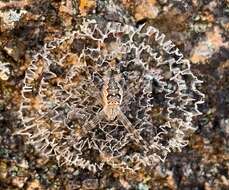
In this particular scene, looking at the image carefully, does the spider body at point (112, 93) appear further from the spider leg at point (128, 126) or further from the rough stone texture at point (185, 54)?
the rough stone texture at point (185, 54)

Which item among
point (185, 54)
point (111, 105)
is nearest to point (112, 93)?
point (111, 105)

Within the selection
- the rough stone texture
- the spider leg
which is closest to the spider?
the spider leg

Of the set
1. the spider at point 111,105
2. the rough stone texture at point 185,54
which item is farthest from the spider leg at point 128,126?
the rough stone texture at point 185,54

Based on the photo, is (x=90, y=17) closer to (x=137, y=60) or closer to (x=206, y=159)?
(x=137, y=60)

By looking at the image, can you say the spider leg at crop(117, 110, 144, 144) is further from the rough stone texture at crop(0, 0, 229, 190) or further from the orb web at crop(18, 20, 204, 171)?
the rough stone texture at crop(0, 0, 229, 190)

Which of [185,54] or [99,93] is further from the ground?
[185,54]

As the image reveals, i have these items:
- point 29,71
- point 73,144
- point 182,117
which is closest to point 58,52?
point 29,71

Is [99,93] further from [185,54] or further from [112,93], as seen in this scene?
[185,54]
